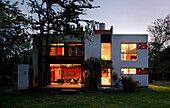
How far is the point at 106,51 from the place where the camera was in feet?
74.1

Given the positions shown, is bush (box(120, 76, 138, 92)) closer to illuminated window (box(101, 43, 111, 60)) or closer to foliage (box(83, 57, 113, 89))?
foliage (box(83, 57, 113, 89))

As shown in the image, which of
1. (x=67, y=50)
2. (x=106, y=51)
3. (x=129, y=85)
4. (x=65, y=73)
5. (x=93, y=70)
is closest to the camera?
(x=129, y=85)

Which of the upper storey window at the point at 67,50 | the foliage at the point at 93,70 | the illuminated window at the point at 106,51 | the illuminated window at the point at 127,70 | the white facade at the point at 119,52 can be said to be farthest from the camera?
the illuminated window at the point at 106,51

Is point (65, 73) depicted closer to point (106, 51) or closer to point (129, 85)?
point (106, 51)

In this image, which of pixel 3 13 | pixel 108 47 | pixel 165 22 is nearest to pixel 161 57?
pixel 165 22

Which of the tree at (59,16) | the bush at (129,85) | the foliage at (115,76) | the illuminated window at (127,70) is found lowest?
the bush at (129,85)

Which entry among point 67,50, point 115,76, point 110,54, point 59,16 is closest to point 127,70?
point 115,76

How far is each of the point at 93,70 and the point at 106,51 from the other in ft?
15.7

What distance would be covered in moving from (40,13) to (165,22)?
25.7 metres

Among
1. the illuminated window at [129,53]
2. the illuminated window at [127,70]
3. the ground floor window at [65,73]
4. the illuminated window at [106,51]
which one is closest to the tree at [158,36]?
the illuminated window at [129,53]

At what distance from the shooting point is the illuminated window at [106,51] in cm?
2252

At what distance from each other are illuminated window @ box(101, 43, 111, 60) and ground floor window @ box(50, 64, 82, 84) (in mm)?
3301

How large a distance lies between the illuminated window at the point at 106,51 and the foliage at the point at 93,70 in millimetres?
3852

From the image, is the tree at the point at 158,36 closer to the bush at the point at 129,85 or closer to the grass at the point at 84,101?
the bush at the point at 129,85
